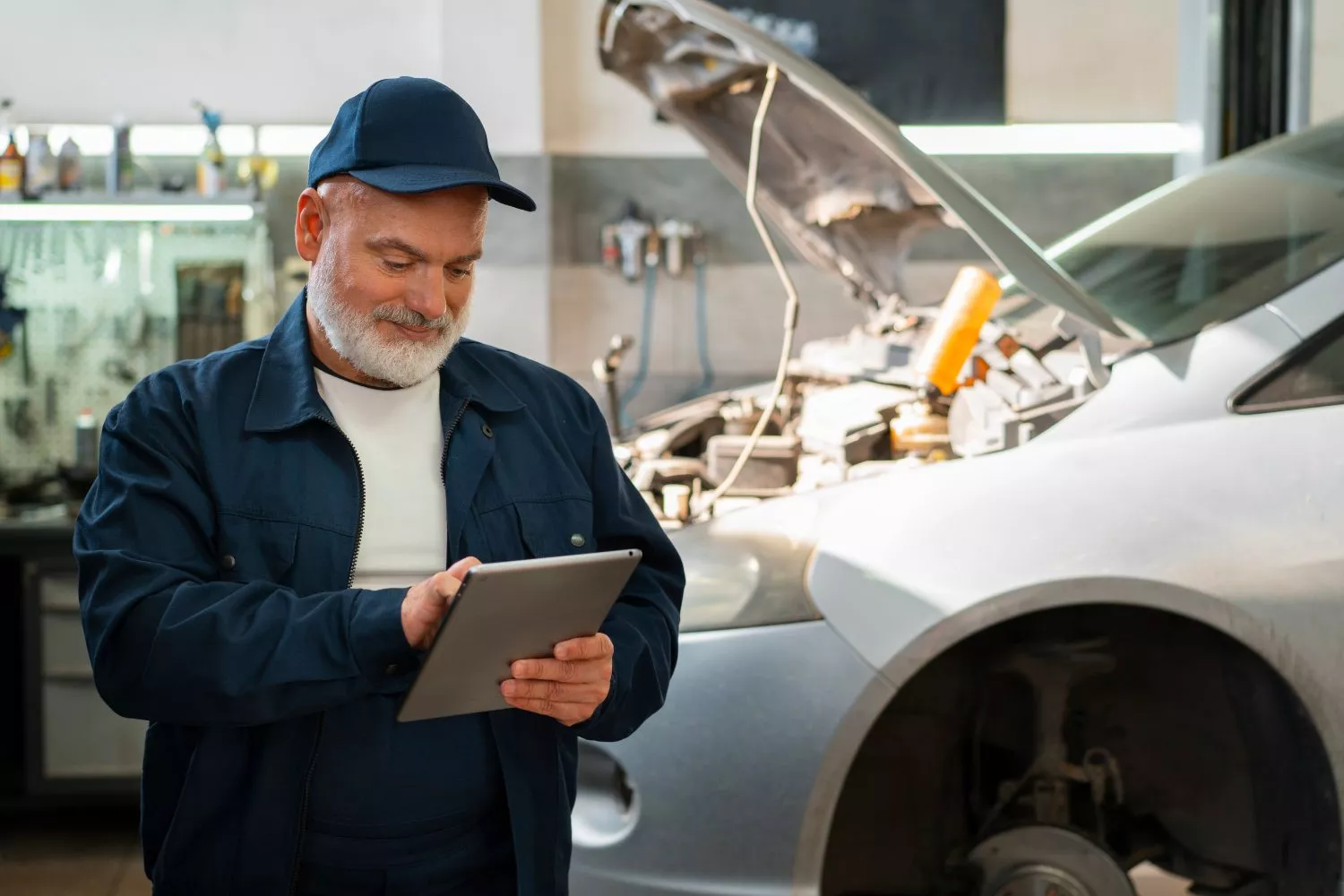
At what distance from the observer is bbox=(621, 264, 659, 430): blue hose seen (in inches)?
205

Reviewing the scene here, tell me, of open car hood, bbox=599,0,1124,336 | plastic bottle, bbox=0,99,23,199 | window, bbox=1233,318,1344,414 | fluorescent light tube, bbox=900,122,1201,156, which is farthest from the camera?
fluorescent light tube, bbox=900,122,1201,156

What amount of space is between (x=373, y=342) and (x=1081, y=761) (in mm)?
1322

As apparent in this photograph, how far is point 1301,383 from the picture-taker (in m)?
1.86

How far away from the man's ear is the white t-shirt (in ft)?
0.45

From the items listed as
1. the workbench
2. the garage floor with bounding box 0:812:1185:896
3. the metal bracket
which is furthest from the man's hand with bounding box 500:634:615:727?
the workbench

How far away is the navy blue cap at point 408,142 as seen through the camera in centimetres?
125

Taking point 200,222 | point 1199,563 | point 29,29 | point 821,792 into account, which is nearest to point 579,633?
point 821,792

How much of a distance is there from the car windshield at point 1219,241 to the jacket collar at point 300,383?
1104 millimetres

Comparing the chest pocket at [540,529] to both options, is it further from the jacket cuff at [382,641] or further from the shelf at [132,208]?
the shelf at [132,208]

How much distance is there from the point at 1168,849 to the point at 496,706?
129 cm

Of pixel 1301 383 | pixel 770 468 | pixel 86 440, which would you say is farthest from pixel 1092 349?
pixel 86 440

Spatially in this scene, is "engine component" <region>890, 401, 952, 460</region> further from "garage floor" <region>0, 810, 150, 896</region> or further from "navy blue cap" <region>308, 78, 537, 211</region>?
"garage floor" <region>0, 810, 150, 896</region>

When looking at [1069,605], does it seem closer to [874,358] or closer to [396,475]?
[396,475]

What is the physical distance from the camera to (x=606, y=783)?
1.95m
